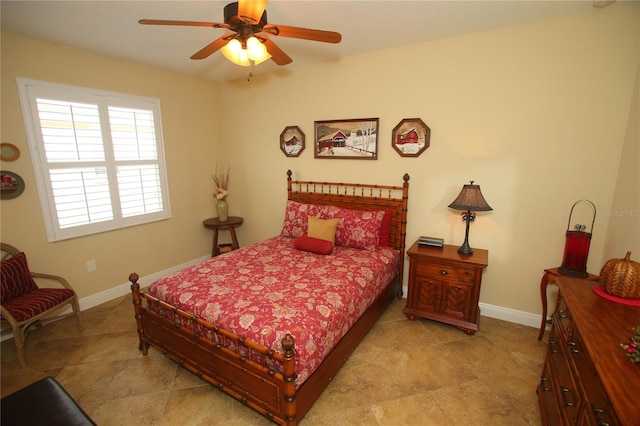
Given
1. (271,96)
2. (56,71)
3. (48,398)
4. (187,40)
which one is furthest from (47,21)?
(48,398)

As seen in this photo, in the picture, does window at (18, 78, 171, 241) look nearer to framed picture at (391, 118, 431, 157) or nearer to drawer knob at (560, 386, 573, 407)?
framed picture at (391, 118, 431, 157)

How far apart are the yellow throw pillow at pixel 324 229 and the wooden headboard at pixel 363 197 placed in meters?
0.47

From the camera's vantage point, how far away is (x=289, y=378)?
62.7 inches

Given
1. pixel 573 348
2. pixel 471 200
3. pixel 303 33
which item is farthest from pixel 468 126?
pixel 573 348

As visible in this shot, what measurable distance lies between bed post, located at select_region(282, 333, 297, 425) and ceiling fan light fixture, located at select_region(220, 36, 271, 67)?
1799 millimetres

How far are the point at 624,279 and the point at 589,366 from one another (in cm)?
63

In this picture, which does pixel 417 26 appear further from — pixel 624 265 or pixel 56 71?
pixel 56 71

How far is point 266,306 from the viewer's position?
6.50 feet

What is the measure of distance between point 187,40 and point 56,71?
133 cm

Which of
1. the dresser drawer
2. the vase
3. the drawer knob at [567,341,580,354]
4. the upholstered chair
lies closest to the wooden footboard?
the upholstered chair

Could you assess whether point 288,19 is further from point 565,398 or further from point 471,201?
point 565,398

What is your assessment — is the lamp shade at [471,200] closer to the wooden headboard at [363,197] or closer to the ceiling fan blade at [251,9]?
the wooden headboard at [363,197]

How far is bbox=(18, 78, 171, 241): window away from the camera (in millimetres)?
2826

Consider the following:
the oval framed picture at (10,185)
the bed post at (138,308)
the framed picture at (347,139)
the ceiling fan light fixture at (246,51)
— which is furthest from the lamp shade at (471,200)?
the oval framed picture at (10,185)
